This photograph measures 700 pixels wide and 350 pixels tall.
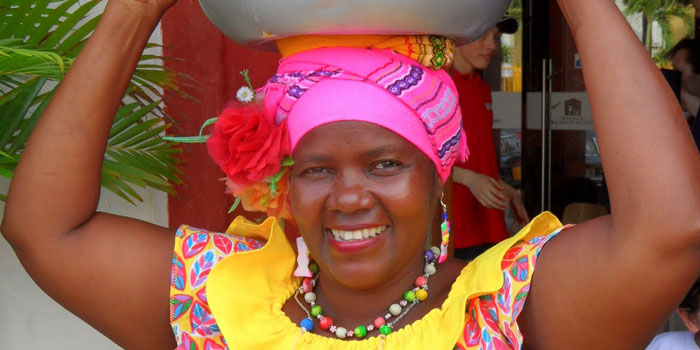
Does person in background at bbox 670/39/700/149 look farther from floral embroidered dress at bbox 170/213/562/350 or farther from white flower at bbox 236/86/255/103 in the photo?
white flower at bbox 236/86/255/103

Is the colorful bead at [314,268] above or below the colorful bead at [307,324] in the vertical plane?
above

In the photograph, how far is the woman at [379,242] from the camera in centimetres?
157

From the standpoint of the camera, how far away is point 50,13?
8.18 ft

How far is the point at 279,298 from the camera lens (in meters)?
2.02

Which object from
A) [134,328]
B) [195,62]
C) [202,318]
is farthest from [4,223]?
[195,62]

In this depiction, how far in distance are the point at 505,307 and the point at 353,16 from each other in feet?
2.14

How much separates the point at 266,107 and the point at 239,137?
11 cm

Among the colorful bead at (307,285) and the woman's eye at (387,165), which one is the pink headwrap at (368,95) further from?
the colorful bead at (307,285)

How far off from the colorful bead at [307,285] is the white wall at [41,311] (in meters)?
1.05

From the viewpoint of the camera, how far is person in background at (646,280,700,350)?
3.11 meters

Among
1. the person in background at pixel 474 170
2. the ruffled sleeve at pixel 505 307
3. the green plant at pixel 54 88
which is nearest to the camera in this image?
the ruffled sleeve at pixel 505 307

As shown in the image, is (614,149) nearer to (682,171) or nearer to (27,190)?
(682,171)

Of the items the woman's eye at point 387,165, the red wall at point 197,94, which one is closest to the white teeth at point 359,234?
the woman's eye at point 387,165

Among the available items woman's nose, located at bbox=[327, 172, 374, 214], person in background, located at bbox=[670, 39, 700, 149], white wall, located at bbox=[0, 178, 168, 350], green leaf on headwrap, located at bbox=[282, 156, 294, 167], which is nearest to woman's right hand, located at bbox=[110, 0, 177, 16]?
green leaf on headwrap, located at bbox=[282, 156, 294, 167]
